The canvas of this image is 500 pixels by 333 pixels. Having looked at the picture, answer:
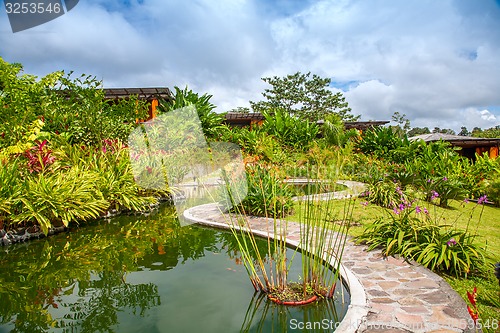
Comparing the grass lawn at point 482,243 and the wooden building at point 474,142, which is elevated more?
the wooden building at point 474,142

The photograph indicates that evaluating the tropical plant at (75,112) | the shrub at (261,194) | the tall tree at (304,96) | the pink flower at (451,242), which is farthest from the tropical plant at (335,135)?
the tall tree at (304,96)

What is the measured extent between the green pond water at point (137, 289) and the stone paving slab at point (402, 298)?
0.34m

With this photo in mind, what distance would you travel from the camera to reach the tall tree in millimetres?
32062

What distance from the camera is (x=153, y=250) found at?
4.90 metres

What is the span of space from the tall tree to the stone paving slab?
28.7 m

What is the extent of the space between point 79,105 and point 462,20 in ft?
29.6

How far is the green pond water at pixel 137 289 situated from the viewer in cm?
290

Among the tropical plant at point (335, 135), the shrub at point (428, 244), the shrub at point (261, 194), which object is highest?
the tropical plant at point (335, 135)

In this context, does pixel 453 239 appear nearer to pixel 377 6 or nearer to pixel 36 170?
pixel 377 6

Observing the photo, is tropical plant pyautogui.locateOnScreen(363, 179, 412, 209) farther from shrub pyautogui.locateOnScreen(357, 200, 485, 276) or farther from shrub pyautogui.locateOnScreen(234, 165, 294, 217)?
shrub pyautogui.locateOnScreen(357, 200, 485, 276)

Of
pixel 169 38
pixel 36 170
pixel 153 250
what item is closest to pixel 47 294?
pixel 153 250

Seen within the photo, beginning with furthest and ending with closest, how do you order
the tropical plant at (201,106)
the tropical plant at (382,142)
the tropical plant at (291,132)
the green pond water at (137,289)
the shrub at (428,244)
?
the tropical plant at (291,132) → the tropical plant at (382,142) → the tropical plant at (201,106) → the shrub at (428,244) → the green pond water at (137,289)

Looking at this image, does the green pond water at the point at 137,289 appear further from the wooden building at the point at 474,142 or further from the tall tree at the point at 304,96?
the tall tree at the point at 304,96

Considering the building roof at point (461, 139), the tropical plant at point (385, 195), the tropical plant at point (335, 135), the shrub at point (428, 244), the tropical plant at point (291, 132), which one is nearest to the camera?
the shrub at point (428, 244)
